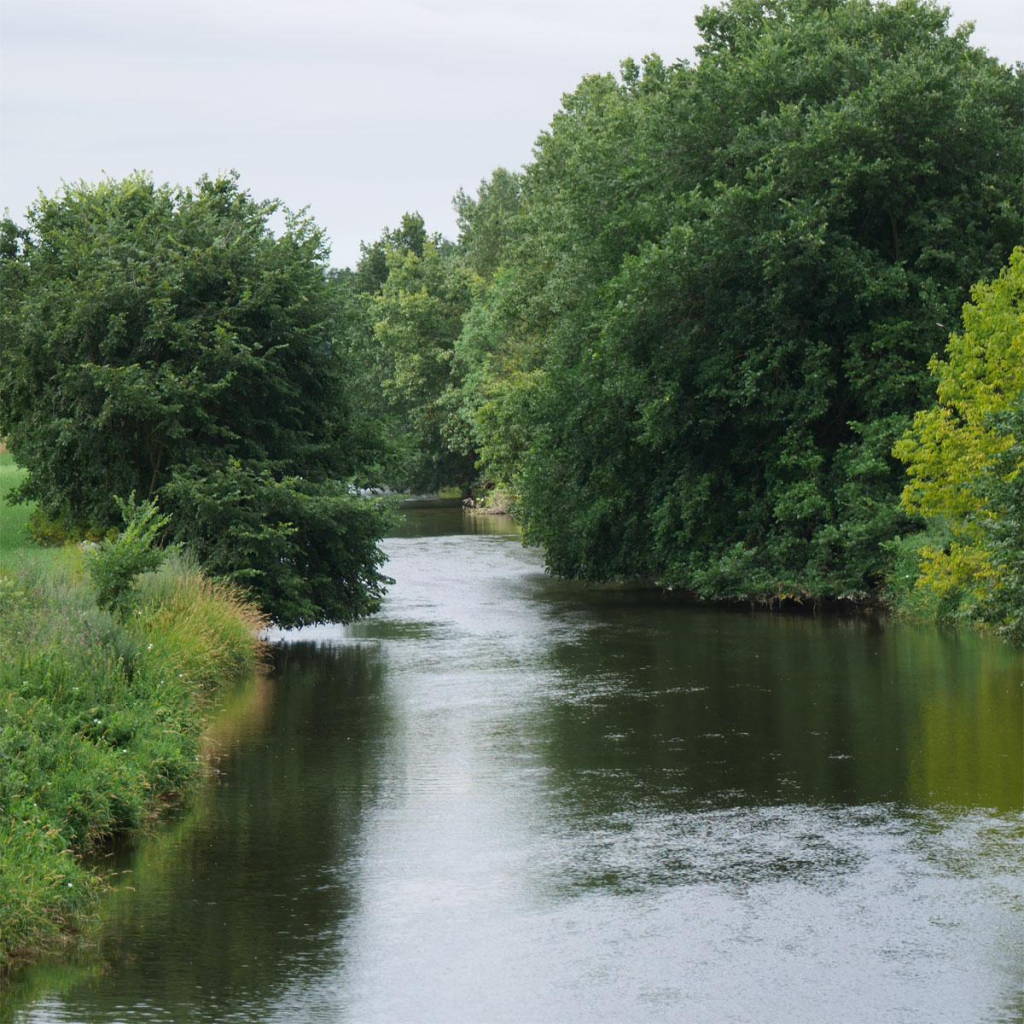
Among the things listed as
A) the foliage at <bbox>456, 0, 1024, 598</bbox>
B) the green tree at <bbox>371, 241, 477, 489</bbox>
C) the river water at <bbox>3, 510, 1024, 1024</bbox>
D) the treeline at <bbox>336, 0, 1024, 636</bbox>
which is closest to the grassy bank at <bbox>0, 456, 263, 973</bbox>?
the river water at <bbox>3, 510, 1024, 1024</bbox>

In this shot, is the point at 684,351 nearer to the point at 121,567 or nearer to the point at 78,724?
the point at 121,567

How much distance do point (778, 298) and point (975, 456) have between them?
7143 mm

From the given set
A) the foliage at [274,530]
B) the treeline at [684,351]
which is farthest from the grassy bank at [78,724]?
the treeline at [684,351]

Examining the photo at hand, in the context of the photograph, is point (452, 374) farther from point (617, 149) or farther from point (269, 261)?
point (269, 261)

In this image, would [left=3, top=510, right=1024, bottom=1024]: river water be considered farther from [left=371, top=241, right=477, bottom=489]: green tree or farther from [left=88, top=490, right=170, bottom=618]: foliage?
[left=371, top=241, right=477, bottom=489]: green tree

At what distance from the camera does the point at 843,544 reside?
31.8 metres

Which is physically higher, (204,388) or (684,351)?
(684,351)

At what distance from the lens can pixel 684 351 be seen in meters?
33.7

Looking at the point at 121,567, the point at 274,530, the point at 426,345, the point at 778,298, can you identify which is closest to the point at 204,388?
the point at 274,530

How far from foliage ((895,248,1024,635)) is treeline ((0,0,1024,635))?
65 millimetres

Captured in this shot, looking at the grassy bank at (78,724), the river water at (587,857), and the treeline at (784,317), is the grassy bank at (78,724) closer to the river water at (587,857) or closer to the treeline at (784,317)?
the river water at (587,857)

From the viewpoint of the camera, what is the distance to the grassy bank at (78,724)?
10.2 metres

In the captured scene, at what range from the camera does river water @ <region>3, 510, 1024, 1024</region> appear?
29.9ft

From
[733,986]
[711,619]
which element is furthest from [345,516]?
[733,986]
